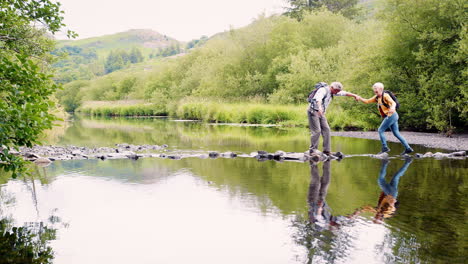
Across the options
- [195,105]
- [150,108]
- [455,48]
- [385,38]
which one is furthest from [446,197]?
[150,108]

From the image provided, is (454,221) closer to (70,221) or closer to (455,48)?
(70,221)

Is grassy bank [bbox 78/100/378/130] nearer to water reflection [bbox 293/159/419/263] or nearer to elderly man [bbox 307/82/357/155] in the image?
elderly man [bbox 307/82/357/155]

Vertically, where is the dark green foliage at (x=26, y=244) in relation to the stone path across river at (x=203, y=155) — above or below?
below

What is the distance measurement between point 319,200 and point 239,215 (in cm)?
176

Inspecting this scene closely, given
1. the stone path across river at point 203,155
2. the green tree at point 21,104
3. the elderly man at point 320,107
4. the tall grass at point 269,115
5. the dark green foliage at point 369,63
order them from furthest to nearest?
the tall grass at point 269,115 → the dark green foliage at point 369,63 → the stone path across river at point 203,155 → the elderly man at point 320,107 → the green tree at point 21,104

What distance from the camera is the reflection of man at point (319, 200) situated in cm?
641

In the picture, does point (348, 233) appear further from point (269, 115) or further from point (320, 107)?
point (269, 115)

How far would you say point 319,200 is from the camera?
7.92 meters

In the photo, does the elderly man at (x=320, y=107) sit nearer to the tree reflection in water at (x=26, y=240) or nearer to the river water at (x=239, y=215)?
the river water at (x=239, y=215)

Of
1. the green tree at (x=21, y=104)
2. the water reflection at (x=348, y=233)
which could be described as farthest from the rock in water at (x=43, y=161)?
the water reflection at (x=348, y=233)

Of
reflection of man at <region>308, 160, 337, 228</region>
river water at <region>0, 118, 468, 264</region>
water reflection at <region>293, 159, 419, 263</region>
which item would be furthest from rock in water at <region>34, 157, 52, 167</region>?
water reflection at <region>293, 159, 419, 263</region>

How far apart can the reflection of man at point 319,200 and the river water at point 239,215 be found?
0.02 m

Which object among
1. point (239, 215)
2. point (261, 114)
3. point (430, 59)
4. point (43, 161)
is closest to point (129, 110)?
point (261, 114)

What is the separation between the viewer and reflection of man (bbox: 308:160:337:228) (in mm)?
6411
